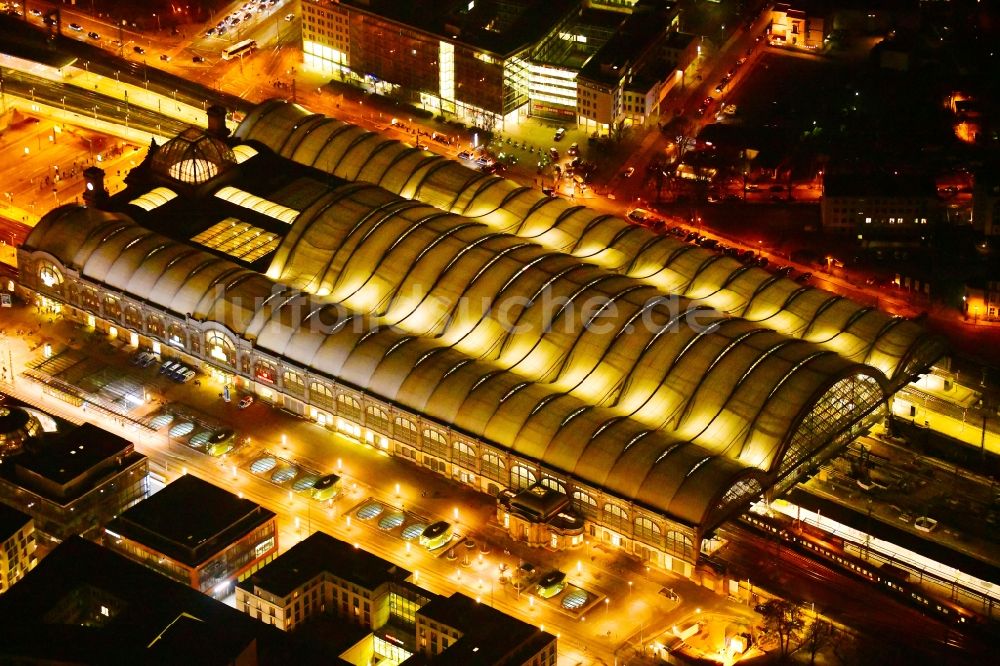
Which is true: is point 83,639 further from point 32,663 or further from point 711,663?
point 711,663

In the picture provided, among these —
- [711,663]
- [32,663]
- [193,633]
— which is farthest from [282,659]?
[711,663]

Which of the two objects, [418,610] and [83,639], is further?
[418,610]

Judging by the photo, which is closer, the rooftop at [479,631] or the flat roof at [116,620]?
the flat roof at [116,620]

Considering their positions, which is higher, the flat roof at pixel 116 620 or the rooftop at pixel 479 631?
the flat roof at pixel 116 620

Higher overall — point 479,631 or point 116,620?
point 116,620

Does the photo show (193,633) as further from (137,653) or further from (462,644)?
(462,644)

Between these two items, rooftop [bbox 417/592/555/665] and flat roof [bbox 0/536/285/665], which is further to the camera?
rooftop [bbox 417/592/555/665]

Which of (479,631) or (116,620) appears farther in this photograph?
(479,631)
